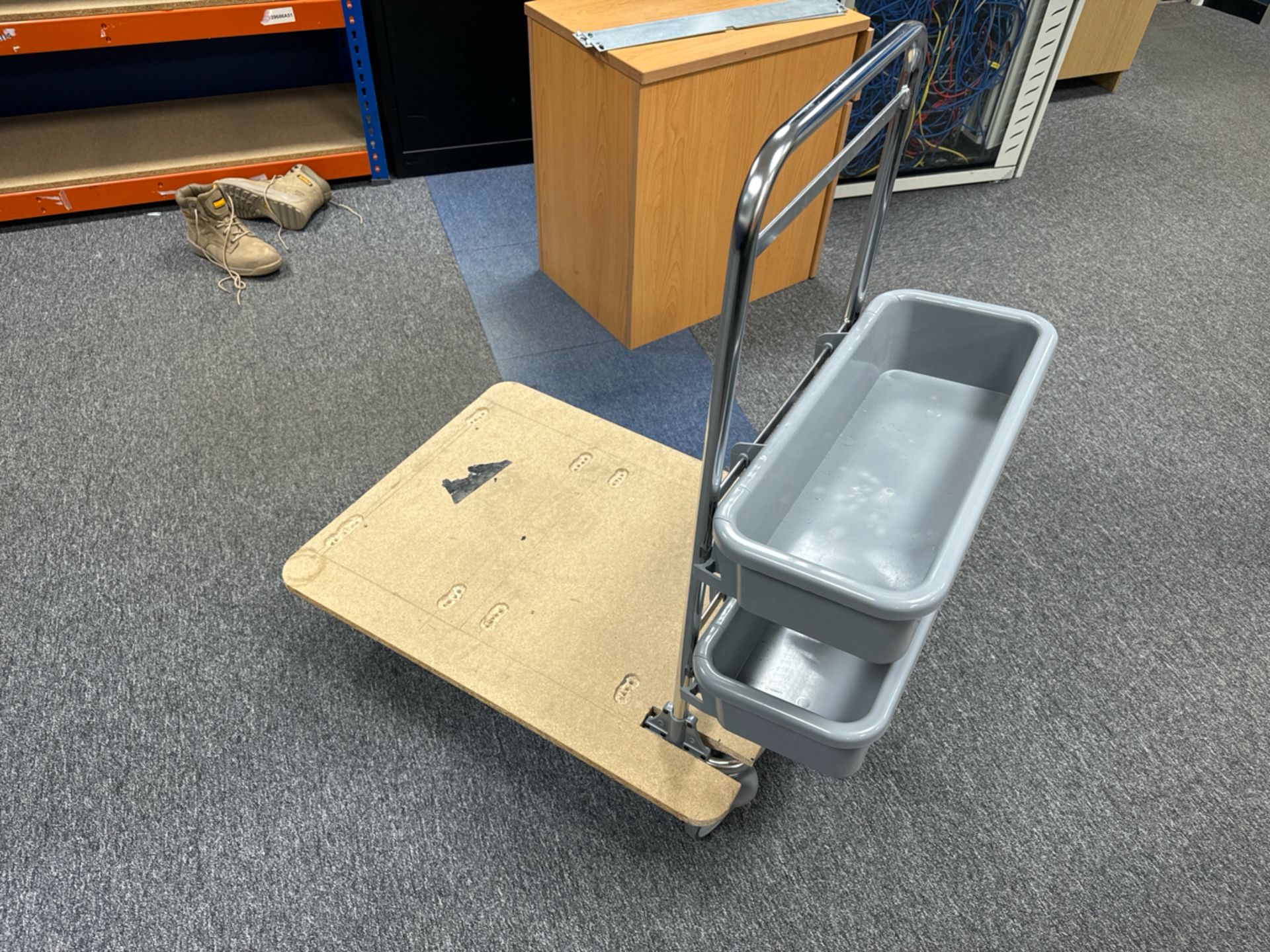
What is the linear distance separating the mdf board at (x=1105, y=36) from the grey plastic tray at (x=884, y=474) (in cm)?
262

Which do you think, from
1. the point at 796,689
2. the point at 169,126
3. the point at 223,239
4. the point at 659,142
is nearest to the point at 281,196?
the point at 223,239

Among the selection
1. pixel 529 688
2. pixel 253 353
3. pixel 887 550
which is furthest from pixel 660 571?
pixel 253 353

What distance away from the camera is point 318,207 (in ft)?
8.14

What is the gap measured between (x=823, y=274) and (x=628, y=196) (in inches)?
30.1

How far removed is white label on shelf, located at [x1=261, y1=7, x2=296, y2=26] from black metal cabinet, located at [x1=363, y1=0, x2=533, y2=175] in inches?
7.5

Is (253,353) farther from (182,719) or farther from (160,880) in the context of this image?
(160,880)

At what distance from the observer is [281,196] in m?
2.37

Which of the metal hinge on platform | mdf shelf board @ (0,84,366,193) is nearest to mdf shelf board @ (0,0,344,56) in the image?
mdf shelf board @ (0,84,366,193)

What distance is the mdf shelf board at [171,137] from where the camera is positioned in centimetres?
239

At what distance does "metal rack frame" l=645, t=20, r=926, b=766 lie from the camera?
695 mm

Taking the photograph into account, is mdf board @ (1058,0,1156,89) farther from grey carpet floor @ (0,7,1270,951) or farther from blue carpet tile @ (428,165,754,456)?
blue carpet tile @ (428,165,754,456)

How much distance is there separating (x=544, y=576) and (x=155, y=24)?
1806mm

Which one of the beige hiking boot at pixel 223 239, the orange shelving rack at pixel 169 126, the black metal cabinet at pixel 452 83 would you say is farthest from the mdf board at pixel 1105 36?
the beige hiking boot at pixel 223 239

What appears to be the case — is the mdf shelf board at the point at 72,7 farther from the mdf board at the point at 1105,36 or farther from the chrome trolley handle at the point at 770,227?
the mdf board at the point at 1105,36
